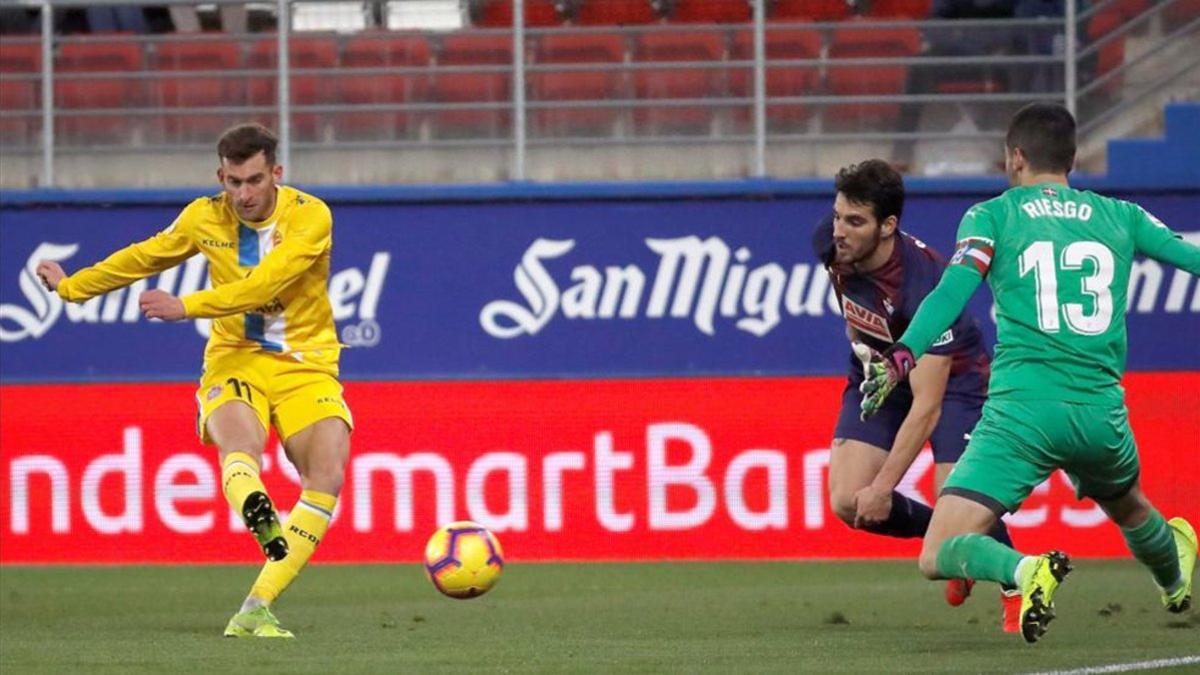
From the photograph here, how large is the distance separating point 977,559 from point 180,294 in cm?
841

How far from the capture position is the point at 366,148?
14.6 metres

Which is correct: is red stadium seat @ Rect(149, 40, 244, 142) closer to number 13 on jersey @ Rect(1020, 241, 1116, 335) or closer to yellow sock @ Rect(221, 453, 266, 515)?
yellow sock @ Rect(221, 453, 266, 515)

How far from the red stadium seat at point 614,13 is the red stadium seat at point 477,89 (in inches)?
23.0

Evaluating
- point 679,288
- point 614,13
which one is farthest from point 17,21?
point 679,288

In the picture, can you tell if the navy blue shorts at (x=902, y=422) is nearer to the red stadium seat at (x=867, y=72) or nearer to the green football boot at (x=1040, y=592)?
the green football boot at (x=1040, y=592)

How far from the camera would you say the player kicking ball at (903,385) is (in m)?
8.31

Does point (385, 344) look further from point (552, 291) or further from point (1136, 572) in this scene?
point (1136, 572)

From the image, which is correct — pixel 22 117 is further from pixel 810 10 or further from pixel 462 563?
pixel 462 563

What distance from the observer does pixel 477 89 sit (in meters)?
14.7

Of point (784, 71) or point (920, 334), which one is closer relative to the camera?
point (920, 334)

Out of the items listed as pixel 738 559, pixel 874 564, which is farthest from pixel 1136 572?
pixel 738 559

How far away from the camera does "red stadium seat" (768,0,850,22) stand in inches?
577

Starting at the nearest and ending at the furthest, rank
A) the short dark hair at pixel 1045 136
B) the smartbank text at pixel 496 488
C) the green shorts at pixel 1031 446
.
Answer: the green shorts at pixel 1031 446 → the short dark hair at pixel 1045 136 → the smartbank text at pixel 496 488

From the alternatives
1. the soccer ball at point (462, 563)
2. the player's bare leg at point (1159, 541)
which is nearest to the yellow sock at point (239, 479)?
the soccer ball at point (462, 563)
